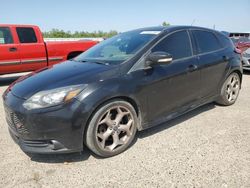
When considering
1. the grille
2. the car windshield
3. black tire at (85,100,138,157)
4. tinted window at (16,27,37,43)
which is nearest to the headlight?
the grille

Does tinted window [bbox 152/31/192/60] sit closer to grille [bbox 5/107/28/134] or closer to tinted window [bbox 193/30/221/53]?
tinted window [bbox 193/30/221/53]

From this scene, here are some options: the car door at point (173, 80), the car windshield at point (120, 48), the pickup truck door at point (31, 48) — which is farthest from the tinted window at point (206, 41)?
the pickup truck door at point (31, 48)

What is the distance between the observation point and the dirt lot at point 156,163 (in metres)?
2.64

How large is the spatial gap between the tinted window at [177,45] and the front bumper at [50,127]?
1.51 m

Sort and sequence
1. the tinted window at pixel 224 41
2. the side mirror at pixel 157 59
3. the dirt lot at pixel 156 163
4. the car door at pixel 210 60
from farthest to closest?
1. the tinted window at pixel 224 41
2. the car door at pixel 210 60
3. the side mirror at pixel 157 59
4. the dirt lot at pixel 156 163

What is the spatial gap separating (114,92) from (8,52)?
230 inches

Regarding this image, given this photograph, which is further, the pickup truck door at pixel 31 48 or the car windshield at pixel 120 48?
the pickup truck door at pixel 31 48

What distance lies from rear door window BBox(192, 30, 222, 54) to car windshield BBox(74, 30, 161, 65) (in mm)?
923

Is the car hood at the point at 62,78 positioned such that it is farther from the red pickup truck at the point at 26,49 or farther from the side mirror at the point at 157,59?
the red pickup truck at the point at 26,49

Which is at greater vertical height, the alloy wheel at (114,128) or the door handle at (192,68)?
the door handle at (192,68)

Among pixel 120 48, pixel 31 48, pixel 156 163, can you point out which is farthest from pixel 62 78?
pixel 31 48

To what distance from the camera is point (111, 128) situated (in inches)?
123

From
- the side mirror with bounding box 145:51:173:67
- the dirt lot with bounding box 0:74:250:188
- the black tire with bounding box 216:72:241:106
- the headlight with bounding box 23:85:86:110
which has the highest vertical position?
the side mirror with bounding box 145:51:173:67

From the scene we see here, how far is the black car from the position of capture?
108 inches
